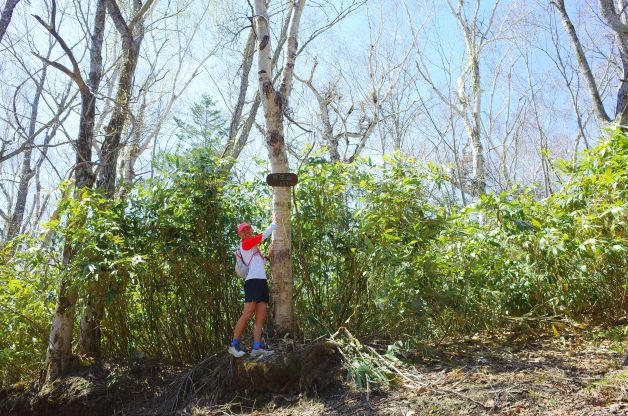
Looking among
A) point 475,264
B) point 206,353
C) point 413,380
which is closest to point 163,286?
point 206,353

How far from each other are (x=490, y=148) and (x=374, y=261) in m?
12.3

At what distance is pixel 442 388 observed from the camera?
3.42m

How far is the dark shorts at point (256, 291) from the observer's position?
428cm

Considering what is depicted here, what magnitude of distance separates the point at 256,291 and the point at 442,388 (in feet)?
5.51

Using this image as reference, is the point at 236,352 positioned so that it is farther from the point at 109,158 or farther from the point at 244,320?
the point at 109,158

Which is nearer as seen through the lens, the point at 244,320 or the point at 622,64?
the point at 244,320

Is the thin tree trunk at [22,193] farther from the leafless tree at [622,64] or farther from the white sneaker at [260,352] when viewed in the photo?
the leafless tree at [622,64]

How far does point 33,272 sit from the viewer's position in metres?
5.20

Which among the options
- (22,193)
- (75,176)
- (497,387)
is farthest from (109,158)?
(22,193)

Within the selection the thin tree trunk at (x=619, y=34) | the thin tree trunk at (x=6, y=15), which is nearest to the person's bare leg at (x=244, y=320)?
the thin tree trunk at (x=6, y=15)

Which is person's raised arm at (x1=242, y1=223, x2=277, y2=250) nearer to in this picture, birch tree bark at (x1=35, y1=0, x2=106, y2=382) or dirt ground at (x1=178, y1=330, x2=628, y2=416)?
dirt ground at (x1=178, y1=330, x2=628, y2=416)

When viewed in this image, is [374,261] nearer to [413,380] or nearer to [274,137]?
[413,380]

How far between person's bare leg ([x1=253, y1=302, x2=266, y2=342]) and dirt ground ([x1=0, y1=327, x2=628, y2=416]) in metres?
0.33

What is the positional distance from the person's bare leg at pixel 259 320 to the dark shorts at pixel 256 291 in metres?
0.06
